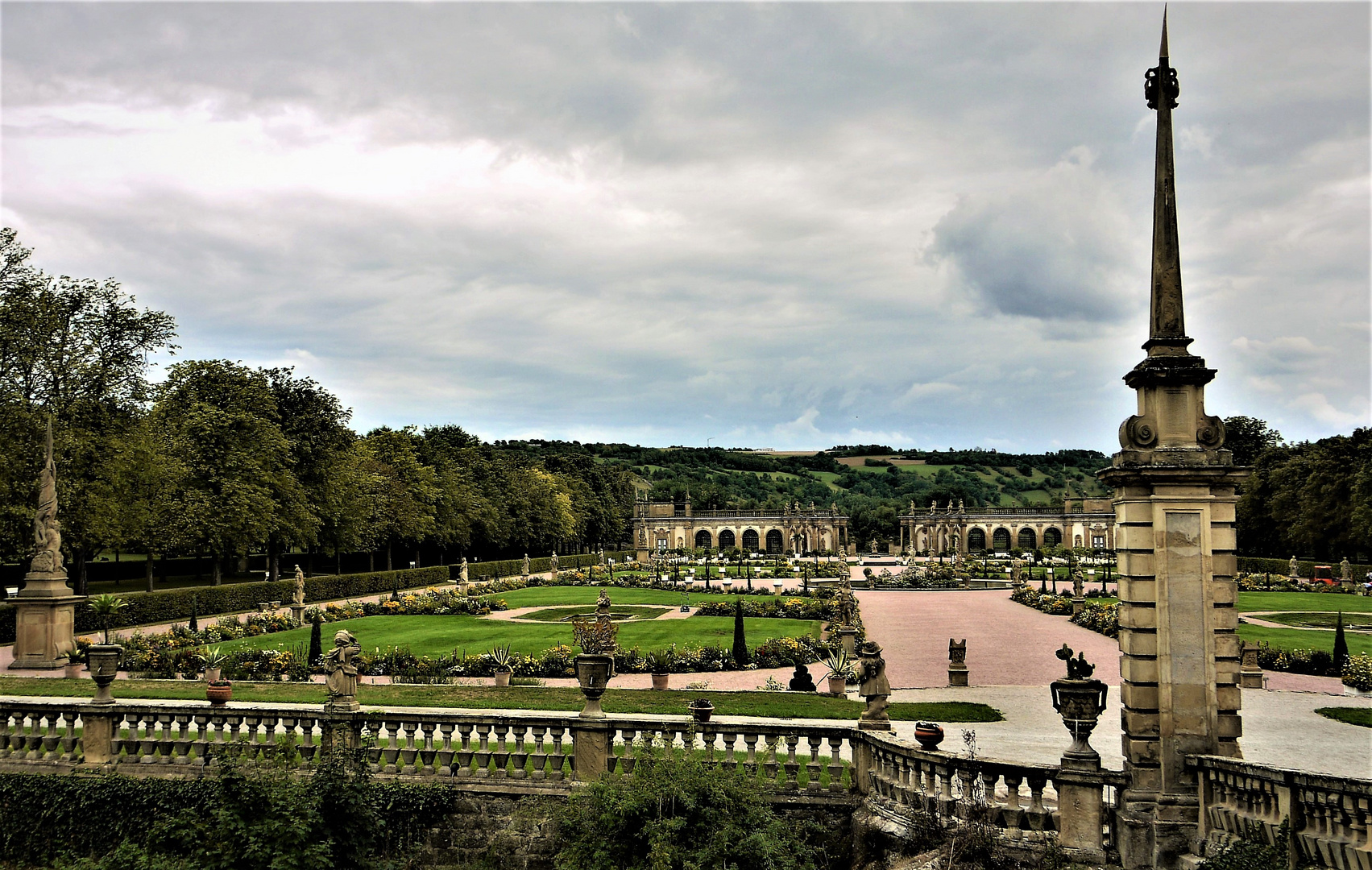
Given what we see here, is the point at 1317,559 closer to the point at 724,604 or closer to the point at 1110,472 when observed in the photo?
the point at 724,604

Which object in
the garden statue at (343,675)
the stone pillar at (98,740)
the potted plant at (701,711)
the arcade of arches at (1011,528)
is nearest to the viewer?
the garden statue at (343,675)

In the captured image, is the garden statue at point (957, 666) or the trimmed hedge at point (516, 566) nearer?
Answer: the garden statue at point (957, 666)

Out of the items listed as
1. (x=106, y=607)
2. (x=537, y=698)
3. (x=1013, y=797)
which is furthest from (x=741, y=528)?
(x=1013, y=797)

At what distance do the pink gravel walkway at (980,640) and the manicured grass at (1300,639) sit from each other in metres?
4.68

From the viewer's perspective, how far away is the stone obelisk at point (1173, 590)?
414 inches

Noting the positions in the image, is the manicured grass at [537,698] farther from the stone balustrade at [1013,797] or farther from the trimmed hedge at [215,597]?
the trimmed hedge at [215,597]

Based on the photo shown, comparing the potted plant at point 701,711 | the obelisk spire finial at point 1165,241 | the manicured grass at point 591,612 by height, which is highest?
the obelisk spire finial at point 1165,241

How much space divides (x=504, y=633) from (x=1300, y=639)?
27423 millimetres

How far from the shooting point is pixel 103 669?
15.7 meters

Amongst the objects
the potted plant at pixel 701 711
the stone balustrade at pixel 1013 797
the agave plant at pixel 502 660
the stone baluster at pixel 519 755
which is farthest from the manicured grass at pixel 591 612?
the stone balustrade at pixel 1013 797

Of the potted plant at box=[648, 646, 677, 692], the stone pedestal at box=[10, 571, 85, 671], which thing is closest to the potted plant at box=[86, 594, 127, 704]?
the potted plant at box=[648, 646, 677, 692]

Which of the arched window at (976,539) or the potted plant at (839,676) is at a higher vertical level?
the potted plant at (839,676)

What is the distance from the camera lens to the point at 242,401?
48.9 m

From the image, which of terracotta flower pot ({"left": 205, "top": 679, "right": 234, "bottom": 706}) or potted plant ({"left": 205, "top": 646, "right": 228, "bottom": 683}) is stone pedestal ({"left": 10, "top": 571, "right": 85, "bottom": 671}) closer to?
potted plant ({"left": 205, "top": 646, "right": 228, "bottom": 683})
